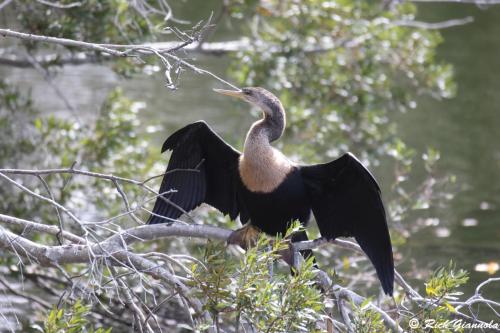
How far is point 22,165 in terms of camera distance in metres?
6.36

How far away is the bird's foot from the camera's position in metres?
3.81

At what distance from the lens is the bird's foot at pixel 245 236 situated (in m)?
3.81

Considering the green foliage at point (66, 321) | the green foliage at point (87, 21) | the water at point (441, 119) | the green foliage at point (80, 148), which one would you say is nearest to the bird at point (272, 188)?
the green foliage at point (66, 321)

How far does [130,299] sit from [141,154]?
271 cm

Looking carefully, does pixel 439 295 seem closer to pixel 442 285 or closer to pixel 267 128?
pixel 442 285

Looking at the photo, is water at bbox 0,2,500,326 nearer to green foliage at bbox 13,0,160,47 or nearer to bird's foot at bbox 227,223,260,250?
green foliage at bbox 13,0,160,47

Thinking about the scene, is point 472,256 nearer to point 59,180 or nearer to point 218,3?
point 59,180

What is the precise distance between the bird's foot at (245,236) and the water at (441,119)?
270cm

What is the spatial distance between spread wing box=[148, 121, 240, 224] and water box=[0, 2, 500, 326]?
263cm

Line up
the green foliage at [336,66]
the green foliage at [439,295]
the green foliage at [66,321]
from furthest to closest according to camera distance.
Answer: the green foliage at [336,66] < the green foliage at [439,295] < the green foliage at [66,321]

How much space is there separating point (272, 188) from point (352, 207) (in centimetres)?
36

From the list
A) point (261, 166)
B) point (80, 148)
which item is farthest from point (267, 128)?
point (80, 148)

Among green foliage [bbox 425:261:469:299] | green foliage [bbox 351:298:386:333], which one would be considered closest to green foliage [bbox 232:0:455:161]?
green foliage [bbox 425:261:469:299]

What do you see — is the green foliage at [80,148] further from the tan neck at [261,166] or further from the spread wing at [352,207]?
the spread wing at [352,207]
